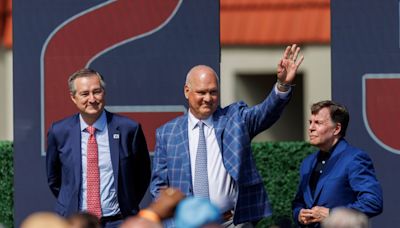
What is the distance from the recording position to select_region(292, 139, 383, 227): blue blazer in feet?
24.7

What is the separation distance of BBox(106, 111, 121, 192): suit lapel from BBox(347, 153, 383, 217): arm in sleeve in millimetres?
1458

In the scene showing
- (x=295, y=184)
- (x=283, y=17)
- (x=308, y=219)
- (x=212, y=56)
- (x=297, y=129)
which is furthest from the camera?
A: (x=297, y=129)

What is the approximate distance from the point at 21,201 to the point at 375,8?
2.96m

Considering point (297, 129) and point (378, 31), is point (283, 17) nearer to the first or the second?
point (297, 129)

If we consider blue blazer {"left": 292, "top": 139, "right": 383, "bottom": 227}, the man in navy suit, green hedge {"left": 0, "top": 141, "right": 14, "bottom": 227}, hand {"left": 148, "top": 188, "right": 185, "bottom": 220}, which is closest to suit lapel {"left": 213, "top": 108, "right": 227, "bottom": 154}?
the man in navy suit

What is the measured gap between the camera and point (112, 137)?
8055mm

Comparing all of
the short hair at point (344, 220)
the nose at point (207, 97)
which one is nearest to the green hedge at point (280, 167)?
the nose at point (207, 97)

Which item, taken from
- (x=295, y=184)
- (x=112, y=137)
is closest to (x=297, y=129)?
(x=295, y=184)

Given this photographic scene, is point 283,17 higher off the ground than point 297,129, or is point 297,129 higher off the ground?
point 283,17

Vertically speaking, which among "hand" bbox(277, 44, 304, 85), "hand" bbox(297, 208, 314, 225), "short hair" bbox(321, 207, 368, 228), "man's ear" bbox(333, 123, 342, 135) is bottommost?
"hand" bbox(297, 208, 314, 225)

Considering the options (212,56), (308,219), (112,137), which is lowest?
(308,219)

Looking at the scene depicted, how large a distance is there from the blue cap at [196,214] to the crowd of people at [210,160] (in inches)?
73.3

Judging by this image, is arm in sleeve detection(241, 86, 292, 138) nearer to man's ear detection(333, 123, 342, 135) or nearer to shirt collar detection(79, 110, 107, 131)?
man's ear detection(333, 123, 342, 135)

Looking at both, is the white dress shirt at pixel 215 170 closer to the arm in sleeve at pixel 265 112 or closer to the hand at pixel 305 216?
the arm in sleeve at pixel 265 112
